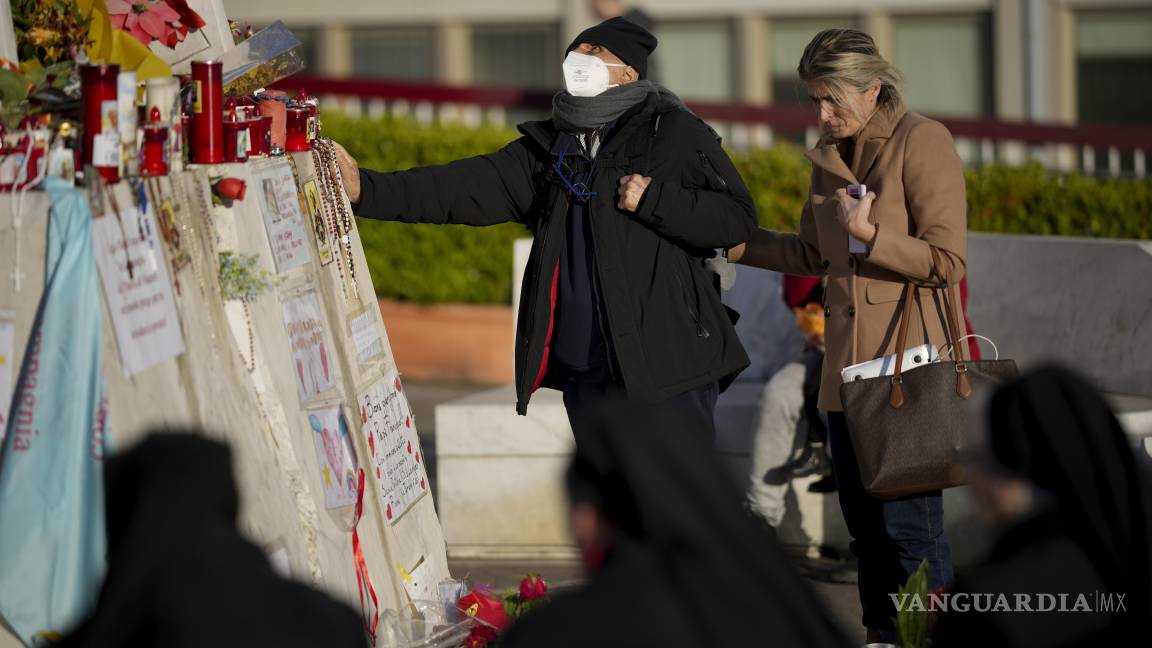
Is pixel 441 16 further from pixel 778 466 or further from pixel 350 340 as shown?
pixel 350 340

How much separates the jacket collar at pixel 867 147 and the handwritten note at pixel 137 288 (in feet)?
6.26

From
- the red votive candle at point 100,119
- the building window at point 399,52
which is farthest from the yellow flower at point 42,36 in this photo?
the building window at point 399,52

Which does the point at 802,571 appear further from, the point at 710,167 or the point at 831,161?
the point at 710,167

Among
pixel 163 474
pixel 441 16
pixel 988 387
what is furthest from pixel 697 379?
pixel 441 16

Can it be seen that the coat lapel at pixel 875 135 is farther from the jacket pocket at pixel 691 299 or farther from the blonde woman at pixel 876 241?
the jacket pocket at pixel 691 299

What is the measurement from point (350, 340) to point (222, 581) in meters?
1.59

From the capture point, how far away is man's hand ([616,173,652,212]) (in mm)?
4258

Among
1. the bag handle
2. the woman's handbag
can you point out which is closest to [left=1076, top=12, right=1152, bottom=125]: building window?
the bag handle

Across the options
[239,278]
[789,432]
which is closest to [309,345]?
[239,278]

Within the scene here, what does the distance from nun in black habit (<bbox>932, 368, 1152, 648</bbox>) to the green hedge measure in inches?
234

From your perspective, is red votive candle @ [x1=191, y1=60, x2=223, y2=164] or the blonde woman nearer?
red votive candle @ [x1=191, y1=60, x2=223, y2=164]

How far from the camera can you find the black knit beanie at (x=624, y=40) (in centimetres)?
445

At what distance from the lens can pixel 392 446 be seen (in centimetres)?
454

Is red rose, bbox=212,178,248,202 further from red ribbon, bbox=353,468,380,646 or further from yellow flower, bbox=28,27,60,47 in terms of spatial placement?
red ribbon, bbox=353,468,380,646
